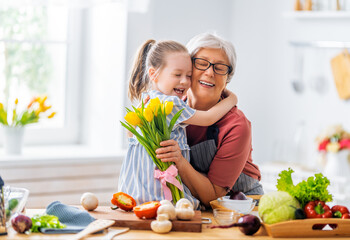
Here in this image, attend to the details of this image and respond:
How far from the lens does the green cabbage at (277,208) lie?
1.90 meters

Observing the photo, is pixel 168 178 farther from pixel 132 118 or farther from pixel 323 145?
pixel 323 145

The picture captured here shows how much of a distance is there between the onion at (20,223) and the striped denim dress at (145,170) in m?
0.43

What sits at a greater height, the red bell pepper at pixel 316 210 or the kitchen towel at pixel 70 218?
the red bell pepper at pixel 316 210

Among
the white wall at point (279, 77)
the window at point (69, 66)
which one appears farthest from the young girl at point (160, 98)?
the white wall at point (279, 77)

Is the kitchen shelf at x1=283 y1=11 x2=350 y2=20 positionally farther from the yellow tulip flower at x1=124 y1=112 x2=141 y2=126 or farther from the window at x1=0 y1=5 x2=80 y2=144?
the yellow tulip flower at x1=124 y1=112 x2=141 y2=126

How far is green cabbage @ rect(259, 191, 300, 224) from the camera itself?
74.9 inches

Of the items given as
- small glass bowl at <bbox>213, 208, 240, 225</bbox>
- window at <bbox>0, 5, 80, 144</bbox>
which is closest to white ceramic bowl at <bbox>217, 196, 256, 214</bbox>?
small glass bowl at <bbox>213, 208, 240, 225</bbox>

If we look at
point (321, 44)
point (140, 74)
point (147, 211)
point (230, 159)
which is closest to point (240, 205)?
point (230, 159)

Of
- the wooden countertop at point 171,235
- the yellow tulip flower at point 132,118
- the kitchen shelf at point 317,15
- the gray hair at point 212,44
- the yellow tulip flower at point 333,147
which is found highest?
the kitchen shelf at point 317,15

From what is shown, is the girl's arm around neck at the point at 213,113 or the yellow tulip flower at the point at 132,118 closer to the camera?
the yellow tulip flower at the point at 132,118

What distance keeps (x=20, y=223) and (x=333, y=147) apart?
2288 mm

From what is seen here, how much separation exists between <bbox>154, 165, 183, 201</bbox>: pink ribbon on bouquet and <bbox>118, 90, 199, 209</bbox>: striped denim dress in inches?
0.7

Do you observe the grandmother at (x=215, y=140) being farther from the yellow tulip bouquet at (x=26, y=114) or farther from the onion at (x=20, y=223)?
the yellow tulip bouquet at (x=26, y=114)

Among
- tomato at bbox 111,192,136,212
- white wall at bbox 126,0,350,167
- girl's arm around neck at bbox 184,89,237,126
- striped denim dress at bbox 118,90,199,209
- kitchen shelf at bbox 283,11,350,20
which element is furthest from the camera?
white wall at bbox 126,0,350,167
